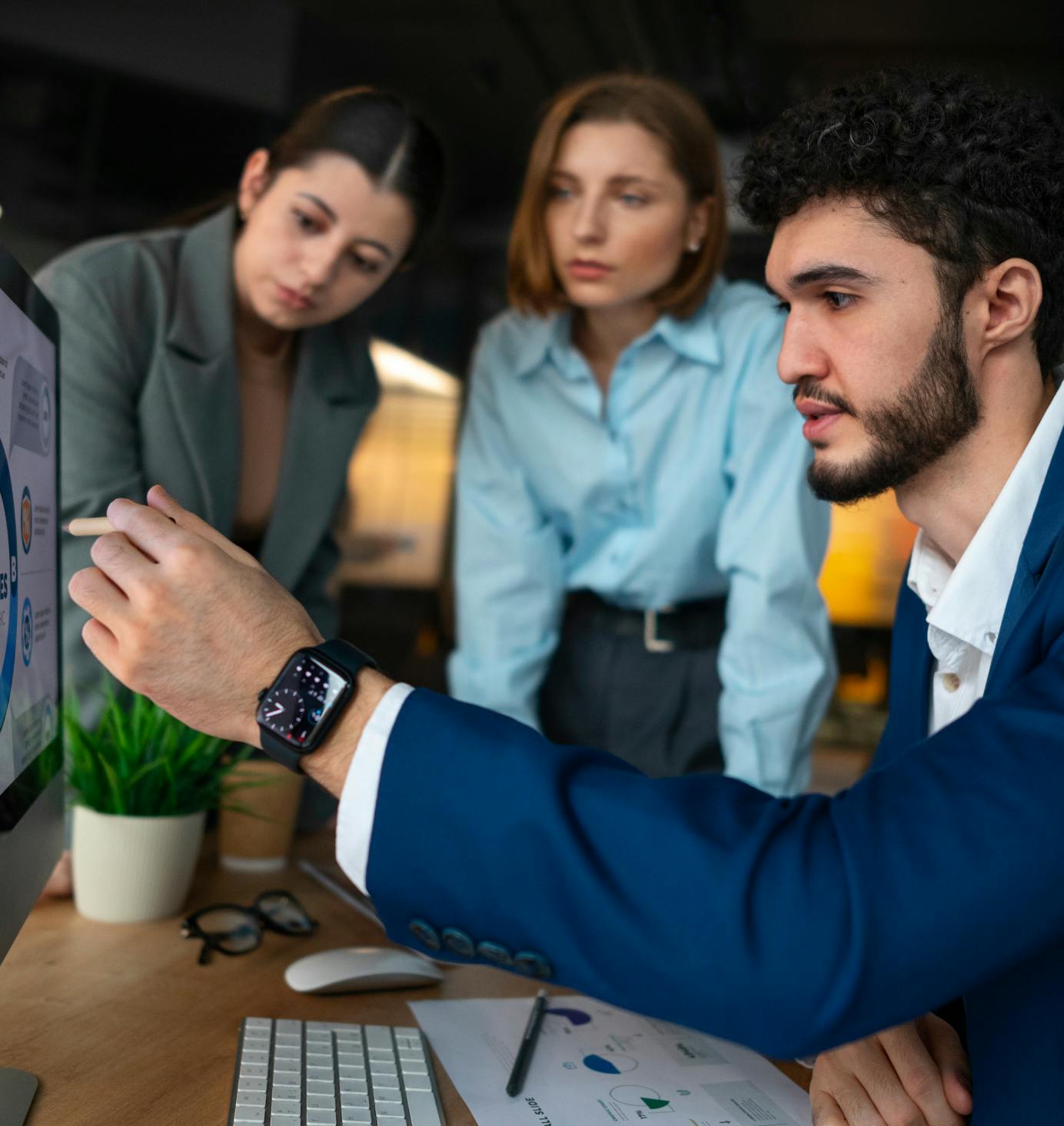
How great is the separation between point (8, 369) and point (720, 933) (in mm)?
602

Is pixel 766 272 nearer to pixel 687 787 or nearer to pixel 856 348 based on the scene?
pixel 856 348

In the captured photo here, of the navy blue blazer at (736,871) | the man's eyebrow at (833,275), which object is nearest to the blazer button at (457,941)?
the navy blue blazer at (736,871)

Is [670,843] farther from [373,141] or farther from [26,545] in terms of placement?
[373,141]

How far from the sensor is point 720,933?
67 cm

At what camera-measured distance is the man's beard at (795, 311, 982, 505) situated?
1.03 m

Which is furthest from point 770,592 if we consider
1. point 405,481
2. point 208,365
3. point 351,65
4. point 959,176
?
point 405,481

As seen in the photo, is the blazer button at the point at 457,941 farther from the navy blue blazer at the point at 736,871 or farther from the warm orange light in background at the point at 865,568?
the warm orange light in background at the point at 865,568

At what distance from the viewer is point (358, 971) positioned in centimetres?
99

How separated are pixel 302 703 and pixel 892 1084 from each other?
1.84 ft

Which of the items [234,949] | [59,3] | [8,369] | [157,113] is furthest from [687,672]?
[59,3]

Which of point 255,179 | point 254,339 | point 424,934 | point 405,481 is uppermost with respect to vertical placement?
point 255,179

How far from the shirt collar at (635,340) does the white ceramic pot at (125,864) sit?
1097 mm

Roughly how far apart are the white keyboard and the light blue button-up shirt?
99 cm

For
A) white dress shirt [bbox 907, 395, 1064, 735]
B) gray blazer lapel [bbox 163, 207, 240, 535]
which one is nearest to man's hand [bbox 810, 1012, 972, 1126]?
white dress shirt [bbox 907, 395, 1064, 735]
